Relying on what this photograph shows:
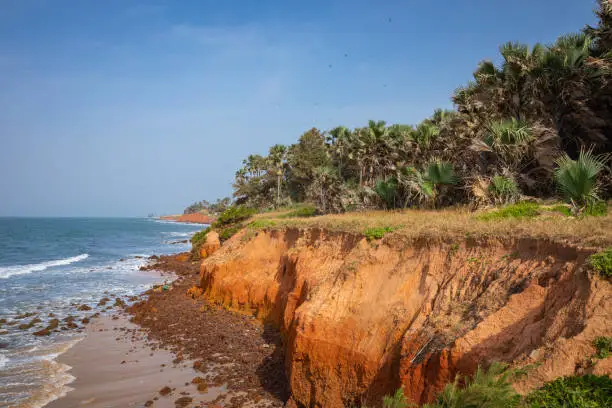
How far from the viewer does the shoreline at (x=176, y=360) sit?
11789 mm

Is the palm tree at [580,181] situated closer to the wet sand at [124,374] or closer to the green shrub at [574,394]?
the green shrub at [574,394]

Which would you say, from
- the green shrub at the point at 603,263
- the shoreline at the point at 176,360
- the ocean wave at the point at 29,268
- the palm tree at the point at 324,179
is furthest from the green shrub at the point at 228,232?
the green shrub at the point at 603,263

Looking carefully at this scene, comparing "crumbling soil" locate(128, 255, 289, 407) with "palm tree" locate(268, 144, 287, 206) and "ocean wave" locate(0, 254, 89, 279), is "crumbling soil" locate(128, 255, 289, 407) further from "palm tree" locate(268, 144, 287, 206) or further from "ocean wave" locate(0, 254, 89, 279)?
"palm tree" locate(268, 144, 287, 206)

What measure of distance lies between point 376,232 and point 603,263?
688 cm

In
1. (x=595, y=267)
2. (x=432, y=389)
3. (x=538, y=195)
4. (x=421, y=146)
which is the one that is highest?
(x=421, y=146)

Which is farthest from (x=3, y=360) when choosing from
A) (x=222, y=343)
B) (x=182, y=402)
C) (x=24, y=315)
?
(x=182, y=402)

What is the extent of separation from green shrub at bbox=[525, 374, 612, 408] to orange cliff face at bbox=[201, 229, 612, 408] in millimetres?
358

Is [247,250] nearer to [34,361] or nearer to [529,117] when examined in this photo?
[34,361]

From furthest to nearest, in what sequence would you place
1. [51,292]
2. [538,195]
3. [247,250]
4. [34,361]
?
[51,292] < [247,250] < [538,195] < [34,361]

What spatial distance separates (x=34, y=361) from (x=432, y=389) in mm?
13989

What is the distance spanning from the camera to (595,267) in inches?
252

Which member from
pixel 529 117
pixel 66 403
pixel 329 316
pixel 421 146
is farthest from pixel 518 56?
pixel 66 403

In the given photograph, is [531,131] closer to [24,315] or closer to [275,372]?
[275,372]

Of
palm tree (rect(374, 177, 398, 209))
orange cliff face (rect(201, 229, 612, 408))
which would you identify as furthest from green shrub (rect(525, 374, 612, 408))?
palm tree (rect(374, 177, 398, 209))
